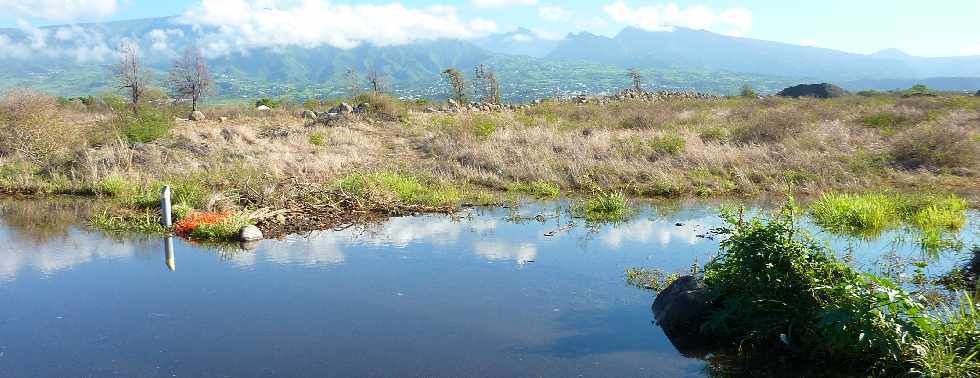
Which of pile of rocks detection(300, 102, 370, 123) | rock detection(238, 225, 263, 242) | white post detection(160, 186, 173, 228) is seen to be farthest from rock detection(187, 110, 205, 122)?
rock detection(238, 225, 263, 242)

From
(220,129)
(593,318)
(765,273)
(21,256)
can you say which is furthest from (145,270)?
(220,129)

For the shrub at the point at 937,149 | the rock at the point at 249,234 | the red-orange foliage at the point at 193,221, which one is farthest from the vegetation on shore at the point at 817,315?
the shrub at the point at 937,149

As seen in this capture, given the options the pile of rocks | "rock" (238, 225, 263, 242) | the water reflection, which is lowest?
the water reflection

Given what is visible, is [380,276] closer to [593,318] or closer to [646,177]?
[593,318]

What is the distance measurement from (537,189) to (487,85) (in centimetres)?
3518

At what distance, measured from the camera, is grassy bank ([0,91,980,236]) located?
53.5ft

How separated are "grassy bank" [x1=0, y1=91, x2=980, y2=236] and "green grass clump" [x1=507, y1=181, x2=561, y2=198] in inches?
2.7

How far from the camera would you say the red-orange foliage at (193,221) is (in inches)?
505

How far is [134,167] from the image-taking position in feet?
62.3

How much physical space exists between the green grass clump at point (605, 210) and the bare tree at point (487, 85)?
1219 inches

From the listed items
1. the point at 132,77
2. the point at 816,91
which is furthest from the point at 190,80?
the point at 816,91

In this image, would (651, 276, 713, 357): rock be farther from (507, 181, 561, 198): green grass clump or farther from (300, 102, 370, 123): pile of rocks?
(300, 102, 370, 123): pile of rocks

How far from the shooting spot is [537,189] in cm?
1786

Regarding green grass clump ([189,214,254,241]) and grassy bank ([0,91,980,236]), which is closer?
green grass clump ([189,214,254,241])
